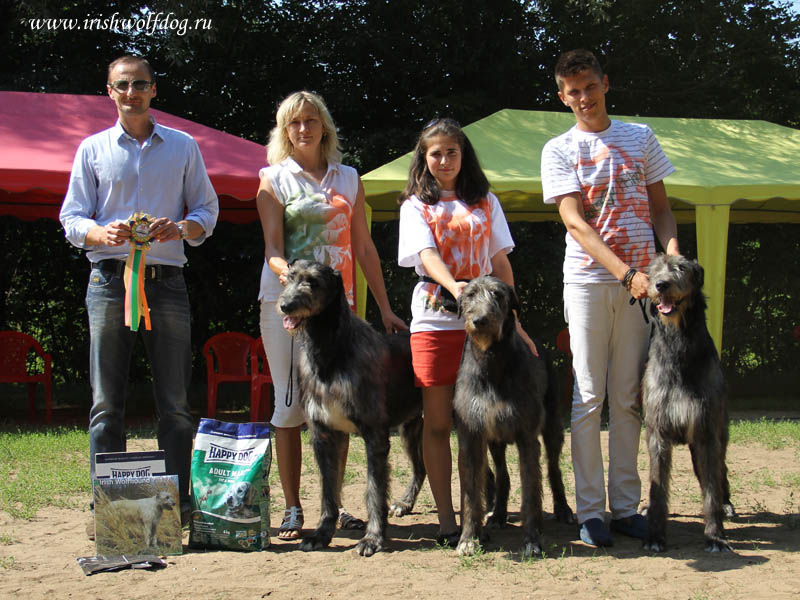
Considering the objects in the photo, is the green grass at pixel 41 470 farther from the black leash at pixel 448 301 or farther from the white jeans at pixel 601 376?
the white jeans at pixel 601 376

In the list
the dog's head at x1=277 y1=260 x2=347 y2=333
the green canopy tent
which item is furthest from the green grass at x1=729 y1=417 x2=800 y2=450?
the dog's head at x1=277 y1=260 x2=347 y2=333

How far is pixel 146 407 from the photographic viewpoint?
9.51 m

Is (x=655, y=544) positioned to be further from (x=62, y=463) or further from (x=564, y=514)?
(x=62, y=463)

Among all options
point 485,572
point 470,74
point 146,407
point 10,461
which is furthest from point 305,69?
point 485,572

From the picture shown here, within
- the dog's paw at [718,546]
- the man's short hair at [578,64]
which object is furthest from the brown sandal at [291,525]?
the man's short hair at [578,64]

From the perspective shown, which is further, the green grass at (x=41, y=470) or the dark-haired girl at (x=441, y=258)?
the green grass at (x=41, y=470)

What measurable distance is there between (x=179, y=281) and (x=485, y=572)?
1.89 meters

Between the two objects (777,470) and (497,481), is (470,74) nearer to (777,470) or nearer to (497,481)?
(777,470)

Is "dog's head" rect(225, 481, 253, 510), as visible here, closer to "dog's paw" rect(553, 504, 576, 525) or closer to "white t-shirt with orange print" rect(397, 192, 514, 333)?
"white t-shirt with orange print" rect(397, 192, 514, 333)

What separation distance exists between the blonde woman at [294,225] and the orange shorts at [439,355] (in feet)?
1.54

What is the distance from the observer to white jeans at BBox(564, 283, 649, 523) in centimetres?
360

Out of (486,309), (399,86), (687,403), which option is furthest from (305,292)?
(399,86)

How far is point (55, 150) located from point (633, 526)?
5.69 meters

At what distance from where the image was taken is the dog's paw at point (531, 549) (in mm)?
3326
